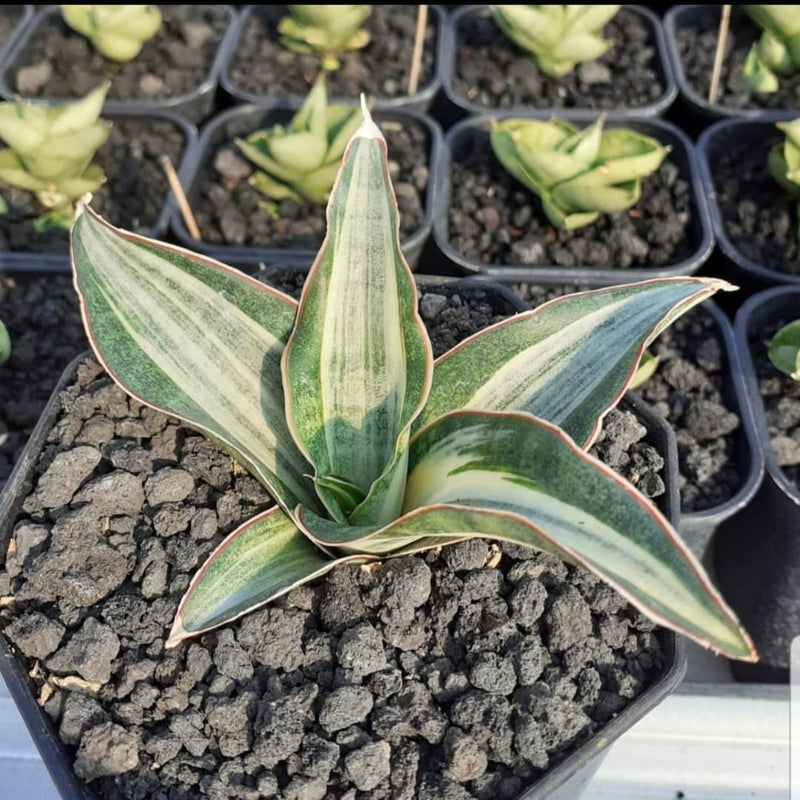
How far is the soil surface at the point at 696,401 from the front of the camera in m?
1.20

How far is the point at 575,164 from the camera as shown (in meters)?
1.32

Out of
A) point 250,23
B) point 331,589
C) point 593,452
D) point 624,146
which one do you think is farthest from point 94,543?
point 250,23

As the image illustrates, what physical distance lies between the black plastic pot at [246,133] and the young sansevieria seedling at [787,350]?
53cm

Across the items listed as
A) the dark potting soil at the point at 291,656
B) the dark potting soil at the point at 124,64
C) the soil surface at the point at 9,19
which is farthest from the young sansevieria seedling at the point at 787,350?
the soil surface at the point at 9,19

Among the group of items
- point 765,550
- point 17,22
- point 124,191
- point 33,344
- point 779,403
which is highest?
point 17,22

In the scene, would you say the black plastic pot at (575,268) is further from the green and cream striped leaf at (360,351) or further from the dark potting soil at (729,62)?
the green and cream striped leaf at (360,351)

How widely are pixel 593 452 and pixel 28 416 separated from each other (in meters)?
0.78

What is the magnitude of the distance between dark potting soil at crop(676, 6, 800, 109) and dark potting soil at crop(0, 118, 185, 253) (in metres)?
0.99

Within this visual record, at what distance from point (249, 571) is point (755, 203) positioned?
1124mm

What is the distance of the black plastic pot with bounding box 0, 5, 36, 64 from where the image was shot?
5.73 feet

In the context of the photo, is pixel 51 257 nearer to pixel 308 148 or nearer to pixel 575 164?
pixel 308 148

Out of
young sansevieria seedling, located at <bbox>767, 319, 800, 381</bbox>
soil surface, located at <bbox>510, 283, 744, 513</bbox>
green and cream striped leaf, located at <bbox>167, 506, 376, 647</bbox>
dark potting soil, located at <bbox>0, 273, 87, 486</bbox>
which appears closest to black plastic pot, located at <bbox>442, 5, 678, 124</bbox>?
soil surface, located at <bbox>510, 283, 744, 513</bbox>

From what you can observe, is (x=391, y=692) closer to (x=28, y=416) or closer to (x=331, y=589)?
(x=331, y=589)

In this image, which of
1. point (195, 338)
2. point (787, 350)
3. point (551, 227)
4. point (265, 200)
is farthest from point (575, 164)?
point (195, 338)
